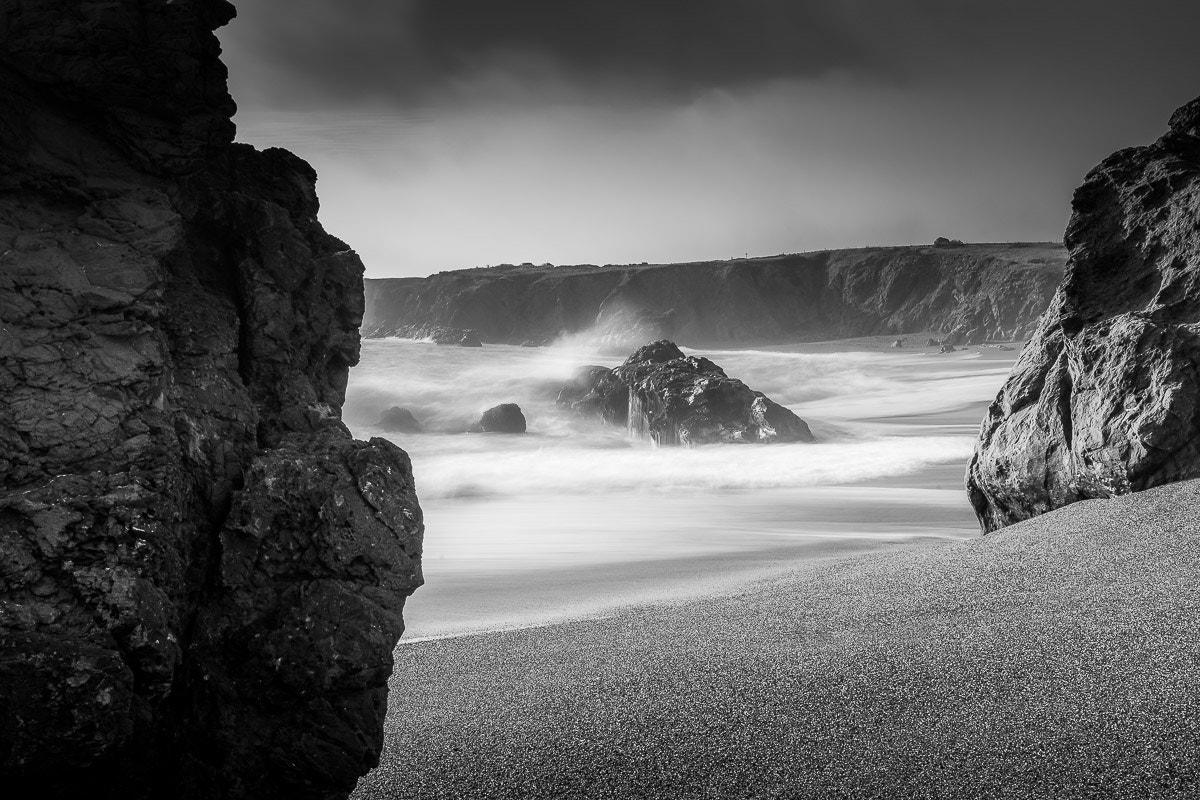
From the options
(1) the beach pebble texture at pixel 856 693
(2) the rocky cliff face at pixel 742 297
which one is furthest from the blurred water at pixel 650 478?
(2) the rocky cliff face at pixel 742 297

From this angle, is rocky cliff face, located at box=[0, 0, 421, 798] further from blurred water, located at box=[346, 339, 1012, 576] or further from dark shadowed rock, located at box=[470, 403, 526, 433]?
dark shadowed rock, located at box=[470, 403, 526, 433]

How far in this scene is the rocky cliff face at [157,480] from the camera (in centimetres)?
250

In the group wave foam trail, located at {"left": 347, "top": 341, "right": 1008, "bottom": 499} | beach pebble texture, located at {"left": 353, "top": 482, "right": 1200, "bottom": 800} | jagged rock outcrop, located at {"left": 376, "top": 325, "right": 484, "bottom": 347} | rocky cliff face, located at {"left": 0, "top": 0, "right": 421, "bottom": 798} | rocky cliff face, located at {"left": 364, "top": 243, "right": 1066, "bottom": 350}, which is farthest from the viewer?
rocky cliff face, located at {"left": 364, "top": 243, "right": 1066, "bottom": 350}

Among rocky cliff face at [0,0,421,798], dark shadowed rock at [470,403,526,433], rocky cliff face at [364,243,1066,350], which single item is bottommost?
dark shadowed rock at [470,403,526,433]

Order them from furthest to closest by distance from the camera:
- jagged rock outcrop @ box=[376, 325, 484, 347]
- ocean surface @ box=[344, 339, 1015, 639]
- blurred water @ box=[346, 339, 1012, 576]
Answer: jagged rock outcrop @ box=[376, 325, 484, 347] → blurred water @ box=[346, 339, 1012, 576] → ocean surface @ box=[344, 339, 1015, 639]

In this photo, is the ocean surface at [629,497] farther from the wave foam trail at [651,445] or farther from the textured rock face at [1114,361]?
the textured rock face at [1114,361]

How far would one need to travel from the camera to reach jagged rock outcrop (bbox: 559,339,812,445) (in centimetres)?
2214

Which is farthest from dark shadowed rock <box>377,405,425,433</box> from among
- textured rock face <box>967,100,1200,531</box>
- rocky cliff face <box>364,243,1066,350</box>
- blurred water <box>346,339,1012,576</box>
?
rocky cliff face <box>364,243,1066,350</box>

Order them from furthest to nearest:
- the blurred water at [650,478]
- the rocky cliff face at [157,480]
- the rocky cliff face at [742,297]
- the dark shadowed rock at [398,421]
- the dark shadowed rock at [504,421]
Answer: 1. the rocky cliff face at [742,297]
2. the dark shadowed rock at [398,421]
3. the dark shadowed rock at [504,421]
4. the blurred water at [650,478]
5. the rocky cliff face at [157,480]

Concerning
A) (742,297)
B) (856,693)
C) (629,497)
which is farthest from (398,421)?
(742,297)

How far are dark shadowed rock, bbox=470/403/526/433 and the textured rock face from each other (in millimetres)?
19352

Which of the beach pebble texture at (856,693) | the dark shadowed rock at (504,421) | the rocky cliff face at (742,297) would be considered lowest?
the dark shadowed rock at (504,421)

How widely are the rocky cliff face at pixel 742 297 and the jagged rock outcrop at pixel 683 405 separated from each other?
47439 mm

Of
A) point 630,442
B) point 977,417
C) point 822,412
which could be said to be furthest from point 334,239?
point 822,412
